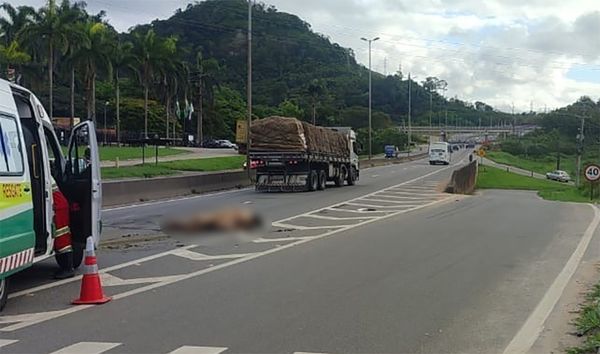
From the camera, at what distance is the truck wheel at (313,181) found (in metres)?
32.2

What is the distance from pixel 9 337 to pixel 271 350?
2605 millimetres

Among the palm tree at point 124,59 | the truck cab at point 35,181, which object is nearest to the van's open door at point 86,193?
the truck cab at point 35,181

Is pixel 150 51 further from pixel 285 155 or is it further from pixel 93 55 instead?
pixel 285 155

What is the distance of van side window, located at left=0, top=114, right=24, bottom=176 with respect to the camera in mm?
8594

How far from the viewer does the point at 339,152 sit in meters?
37.6

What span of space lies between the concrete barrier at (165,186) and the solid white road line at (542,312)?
48.9ft

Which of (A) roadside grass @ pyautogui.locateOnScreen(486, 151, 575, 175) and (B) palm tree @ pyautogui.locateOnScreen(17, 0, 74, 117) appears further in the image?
(A) roadside grass @ pyautogui.locateOnScreen(486, 151, 575, 175)

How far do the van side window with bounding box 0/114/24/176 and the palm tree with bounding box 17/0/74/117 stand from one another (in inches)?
2128

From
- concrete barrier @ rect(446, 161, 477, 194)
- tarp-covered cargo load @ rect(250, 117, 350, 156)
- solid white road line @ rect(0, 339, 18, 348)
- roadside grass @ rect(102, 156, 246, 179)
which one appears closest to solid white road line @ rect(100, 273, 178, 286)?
solid white road line @ rect(0, 339, 18, 348)

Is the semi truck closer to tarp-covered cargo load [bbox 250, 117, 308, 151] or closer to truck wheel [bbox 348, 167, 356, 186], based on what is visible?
tarp-covered cargo load [bbox 250, 117, 308, 151]

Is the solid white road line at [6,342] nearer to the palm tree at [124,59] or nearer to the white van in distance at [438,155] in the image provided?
the palm tree at [124,59]

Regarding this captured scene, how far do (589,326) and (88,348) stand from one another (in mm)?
5112

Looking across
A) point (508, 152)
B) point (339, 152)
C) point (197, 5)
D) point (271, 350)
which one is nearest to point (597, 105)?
point (508, 152)

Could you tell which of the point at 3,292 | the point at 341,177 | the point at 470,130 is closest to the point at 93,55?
the point at 341,177
